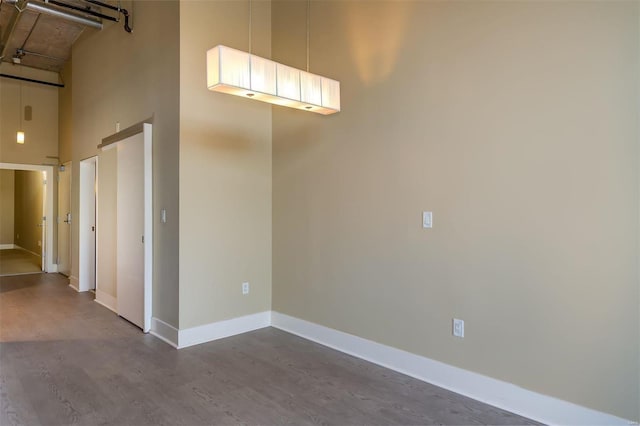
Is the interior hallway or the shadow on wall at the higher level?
the shadow on wall

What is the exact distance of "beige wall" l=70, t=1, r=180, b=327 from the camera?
12.5 ft

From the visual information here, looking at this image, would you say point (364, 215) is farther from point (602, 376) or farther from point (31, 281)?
point (31, 281)

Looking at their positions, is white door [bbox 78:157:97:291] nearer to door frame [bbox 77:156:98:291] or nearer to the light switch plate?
door frame [bbox 77:156:98:291]

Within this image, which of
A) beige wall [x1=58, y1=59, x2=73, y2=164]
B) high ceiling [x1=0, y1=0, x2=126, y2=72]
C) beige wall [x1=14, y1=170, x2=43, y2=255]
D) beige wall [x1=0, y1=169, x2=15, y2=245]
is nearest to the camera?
high ceiling [x1=0, y1=0, x2=126, y2=72]

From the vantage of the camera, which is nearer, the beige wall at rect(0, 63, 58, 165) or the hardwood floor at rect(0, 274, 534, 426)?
the hardwood floor at rect(0, 274, 534, 426)

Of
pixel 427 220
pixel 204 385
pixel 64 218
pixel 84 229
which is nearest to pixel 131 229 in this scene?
pixel 204 385

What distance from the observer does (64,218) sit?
746 cm

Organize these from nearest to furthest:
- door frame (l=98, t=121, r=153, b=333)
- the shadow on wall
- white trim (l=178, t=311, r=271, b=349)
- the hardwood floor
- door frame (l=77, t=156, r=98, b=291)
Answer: the hardwood floor → the shadow on wall → white trim (l=178, t=311, r=271, b=349) → door frame (l=98, t=121, r=153, b=333) → door frame (l=77, t=156, r=98, b=291)

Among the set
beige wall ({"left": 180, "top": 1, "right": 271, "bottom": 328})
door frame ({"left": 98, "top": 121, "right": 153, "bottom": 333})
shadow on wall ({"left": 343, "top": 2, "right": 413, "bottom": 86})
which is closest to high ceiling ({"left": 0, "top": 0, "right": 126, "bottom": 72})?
beige wall ({"left": 180, "top": 1, "right": 271, "bottom": 328})

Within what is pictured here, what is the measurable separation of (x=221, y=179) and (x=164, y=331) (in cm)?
161

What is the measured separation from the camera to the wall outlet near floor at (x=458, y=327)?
2803mm

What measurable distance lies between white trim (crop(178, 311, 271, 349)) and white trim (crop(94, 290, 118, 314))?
172 cm

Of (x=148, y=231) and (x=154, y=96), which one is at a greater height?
(x=154, y=96)

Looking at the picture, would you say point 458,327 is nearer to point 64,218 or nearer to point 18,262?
point 64,218
